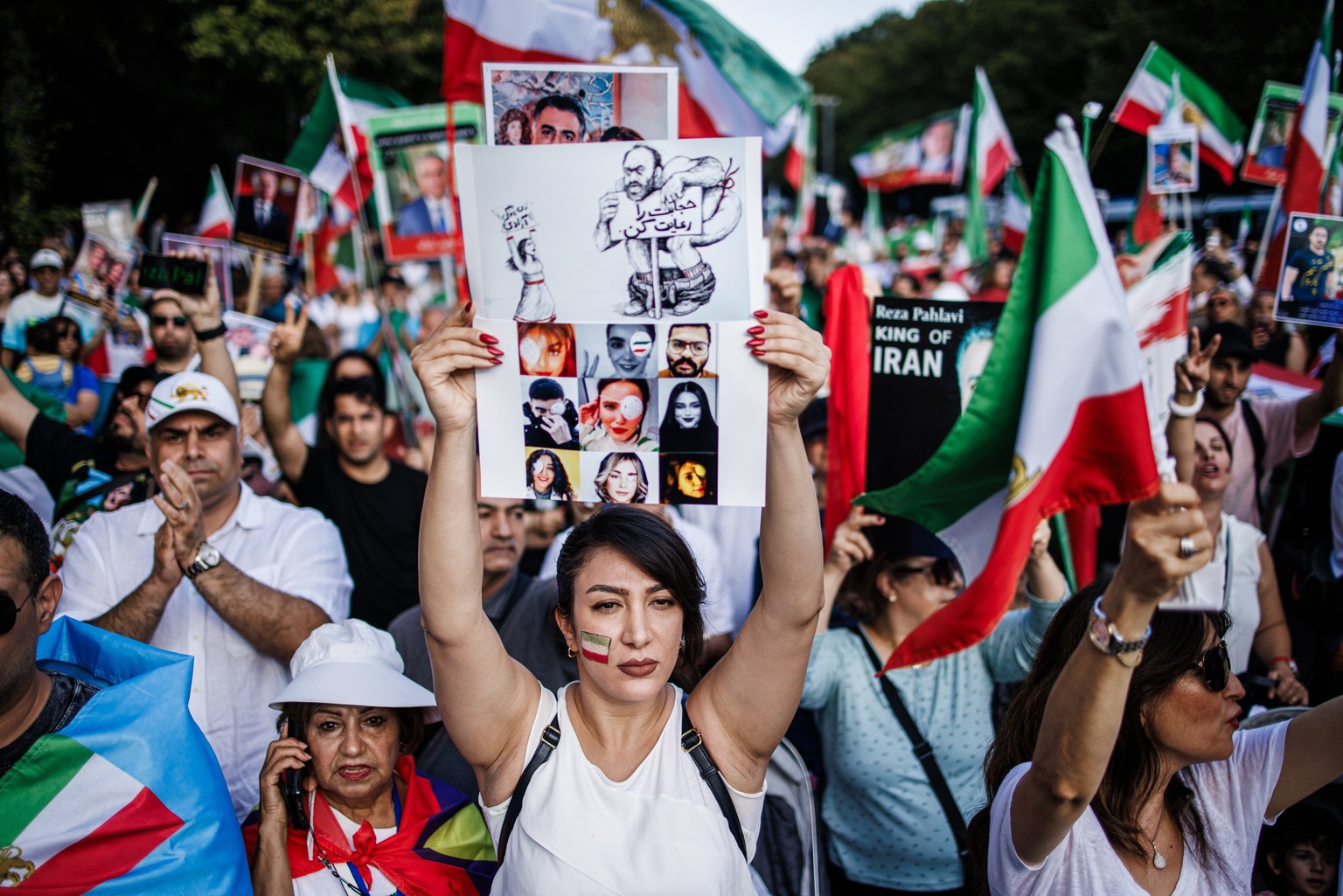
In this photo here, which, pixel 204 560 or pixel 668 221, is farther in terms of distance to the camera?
pixel 204 560

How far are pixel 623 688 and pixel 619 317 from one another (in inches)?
30.2

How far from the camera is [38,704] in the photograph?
205 cm

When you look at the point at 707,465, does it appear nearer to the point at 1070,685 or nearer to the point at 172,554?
the point at 1070,685

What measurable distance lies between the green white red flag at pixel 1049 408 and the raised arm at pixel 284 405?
116 inches

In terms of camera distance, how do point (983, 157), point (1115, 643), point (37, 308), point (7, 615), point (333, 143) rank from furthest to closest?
point (983, 157), point (37, 308), point (333, 143), point (7, 615), point (1115, 643)

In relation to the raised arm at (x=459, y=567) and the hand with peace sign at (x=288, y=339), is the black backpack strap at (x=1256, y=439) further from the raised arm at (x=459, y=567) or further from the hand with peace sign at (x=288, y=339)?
the hand with peace sign at (x=288, y=339)

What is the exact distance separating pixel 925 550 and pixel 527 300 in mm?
1713

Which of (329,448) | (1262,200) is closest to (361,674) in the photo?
(329,448)

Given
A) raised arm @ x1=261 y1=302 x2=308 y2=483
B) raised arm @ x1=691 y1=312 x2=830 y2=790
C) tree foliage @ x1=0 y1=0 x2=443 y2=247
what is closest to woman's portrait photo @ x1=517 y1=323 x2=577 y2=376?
raised arm @ x1=691 y1=312 x2=830 y2=790

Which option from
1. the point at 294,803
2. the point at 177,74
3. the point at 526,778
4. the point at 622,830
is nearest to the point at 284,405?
the point at 294,803

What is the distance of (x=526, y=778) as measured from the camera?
2037 mm

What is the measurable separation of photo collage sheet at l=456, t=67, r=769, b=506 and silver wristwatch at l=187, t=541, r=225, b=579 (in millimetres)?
1146

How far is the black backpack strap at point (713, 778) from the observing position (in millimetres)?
2053

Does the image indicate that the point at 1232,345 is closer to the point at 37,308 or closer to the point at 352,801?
the point at 352,801
